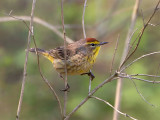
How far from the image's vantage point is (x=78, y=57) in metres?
4.65

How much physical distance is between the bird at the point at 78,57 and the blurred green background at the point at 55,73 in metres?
0.98

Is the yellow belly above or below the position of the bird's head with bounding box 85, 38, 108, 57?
below

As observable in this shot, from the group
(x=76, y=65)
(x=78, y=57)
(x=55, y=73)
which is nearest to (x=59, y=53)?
(x=78, y=57)

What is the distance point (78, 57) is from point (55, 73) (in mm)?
2145

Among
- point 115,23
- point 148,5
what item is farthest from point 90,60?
point 148,5

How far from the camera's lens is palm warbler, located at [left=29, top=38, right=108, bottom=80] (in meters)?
4.49

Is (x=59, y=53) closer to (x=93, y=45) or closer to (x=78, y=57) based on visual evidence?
(x=78, y=57)

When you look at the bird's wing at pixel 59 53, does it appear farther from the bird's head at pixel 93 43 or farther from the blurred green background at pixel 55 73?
the blurred green background at pixel 55 73

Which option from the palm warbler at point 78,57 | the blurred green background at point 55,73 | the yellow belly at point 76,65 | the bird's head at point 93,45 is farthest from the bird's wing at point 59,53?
the blurred green background at point 55,73

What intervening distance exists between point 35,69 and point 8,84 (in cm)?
86

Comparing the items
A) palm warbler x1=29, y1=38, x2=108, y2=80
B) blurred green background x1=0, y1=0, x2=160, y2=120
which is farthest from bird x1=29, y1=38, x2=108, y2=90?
blurred green background x1=0, y1=0, x2=160, y2=120

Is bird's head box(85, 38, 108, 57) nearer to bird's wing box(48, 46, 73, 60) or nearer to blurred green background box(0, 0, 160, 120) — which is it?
bird's wing box(48, 46, 73, 60)

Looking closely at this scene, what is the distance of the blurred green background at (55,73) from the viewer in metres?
6.11

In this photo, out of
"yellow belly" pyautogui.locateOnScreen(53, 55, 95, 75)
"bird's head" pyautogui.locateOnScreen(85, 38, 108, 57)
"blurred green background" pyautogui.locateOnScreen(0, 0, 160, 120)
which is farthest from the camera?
"blurred green background" pyautogui.locateOnScreen(0, 0, 160, 120)
